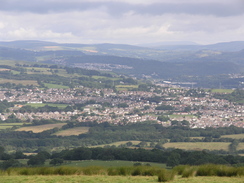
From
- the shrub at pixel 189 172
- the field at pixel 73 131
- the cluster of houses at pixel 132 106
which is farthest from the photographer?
the cluster of houses at pixel 132 106

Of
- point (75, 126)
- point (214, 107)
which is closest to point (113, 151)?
point (75, 126)

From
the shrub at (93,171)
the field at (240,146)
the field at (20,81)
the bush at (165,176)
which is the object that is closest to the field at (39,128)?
the field at (240,146)

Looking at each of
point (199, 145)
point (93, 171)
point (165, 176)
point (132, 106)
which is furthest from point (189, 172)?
point (132, 106)

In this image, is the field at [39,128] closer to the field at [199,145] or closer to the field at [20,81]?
the field at [199,145]

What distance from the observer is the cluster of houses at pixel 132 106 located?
373 ft

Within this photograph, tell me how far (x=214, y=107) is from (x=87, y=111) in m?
36.3

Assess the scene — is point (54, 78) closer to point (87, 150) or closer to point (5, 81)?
point (5, 81)

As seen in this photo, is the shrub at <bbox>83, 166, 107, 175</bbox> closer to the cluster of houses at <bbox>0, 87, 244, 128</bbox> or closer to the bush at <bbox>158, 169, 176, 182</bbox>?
the bush at <bbox>158, 169, 176, 182</bbox>

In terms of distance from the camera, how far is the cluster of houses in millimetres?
113688

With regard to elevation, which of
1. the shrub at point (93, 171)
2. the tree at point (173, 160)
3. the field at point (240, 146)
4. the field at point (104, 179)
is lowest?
the field at point (240, 146)

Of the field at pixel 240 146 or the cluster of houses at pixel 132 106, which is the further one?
the cluster of houses at pixel 132 106

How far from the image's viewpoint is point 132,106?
142 meters

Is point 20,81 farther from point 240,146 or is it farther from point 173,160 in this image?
point 173,160

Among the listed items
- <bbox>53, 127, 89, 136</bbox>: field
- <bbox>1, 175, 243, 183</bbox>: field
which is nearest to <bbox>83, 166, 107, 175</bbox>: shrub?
<bbox>1, 175, 243, 183</bbox>: field
